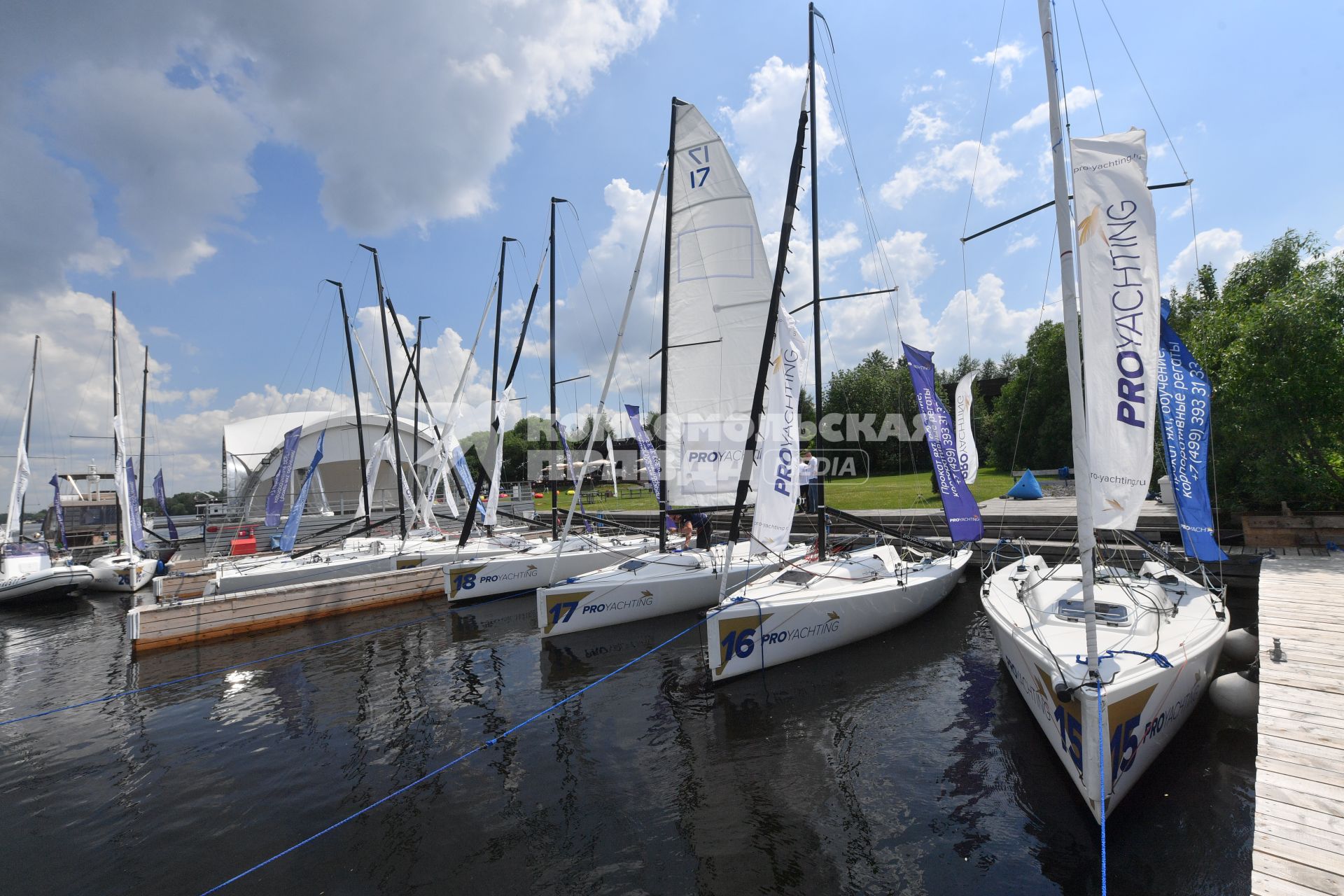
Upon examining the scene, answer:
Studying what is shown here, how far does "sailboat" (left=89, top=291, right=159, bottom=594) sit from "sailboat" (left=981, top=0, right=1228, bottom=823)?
23918mm

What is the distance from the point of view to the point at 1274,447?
11.9 m

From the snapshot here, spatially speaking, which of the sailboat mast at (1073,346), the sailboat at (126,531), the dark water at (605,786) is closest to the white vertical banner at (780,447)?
the dark water at (605,786)

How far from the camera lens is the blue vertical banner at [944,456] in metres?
10.6

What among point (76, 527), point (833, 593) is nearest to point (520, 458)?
point (76, 527)

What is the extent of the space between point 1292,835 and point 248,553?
2476 centimetres

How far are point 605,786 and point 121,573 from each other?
71.7 feet

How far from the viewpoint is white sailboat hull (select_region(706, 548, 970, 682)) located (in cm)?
831

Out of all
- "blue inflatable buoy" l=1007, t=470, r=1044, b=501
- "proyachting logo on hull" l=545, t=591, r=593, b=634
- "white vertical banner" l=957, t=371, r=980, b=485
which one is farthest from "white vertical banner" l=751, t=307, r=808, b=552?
Result: "blue inflatable buoy" l=1007, t=470, r=1044, b=501

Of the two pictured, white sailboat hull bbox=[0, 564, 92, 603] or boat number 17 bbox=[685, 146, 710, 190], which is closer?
boat number 17 bbox=[685, 146, 710, 190]

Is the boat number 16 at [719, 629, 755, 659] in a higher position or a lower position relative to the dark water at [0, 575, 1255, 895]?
higher

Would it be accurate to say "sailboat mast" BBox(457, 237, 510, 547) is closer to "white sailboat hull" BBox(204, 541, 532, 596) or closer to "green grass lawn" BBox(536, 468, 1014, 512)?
"white sailboat hull" BBox(204, 541, 532, 596)

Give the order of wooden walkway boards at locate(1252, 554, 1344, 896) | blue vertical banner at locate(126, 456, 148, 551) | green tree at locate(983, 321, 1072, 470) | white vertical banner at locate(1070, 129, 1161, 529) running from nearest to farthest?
1. wooden walkway boards at locate(1252, 554, 1344, 896)
2. white vertical banner at locate(1070, 129, 1161, 529)
3. blue vertical banner at locate(126, 456, 148, 551)
4. green tree at locate(983, 321, 1072, 470)

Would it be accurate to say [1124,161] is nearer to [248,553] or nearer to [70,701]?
[70,701]

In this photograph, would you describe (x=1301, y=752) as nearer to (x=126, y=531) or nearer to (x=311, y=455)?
(x=126, y=531)
